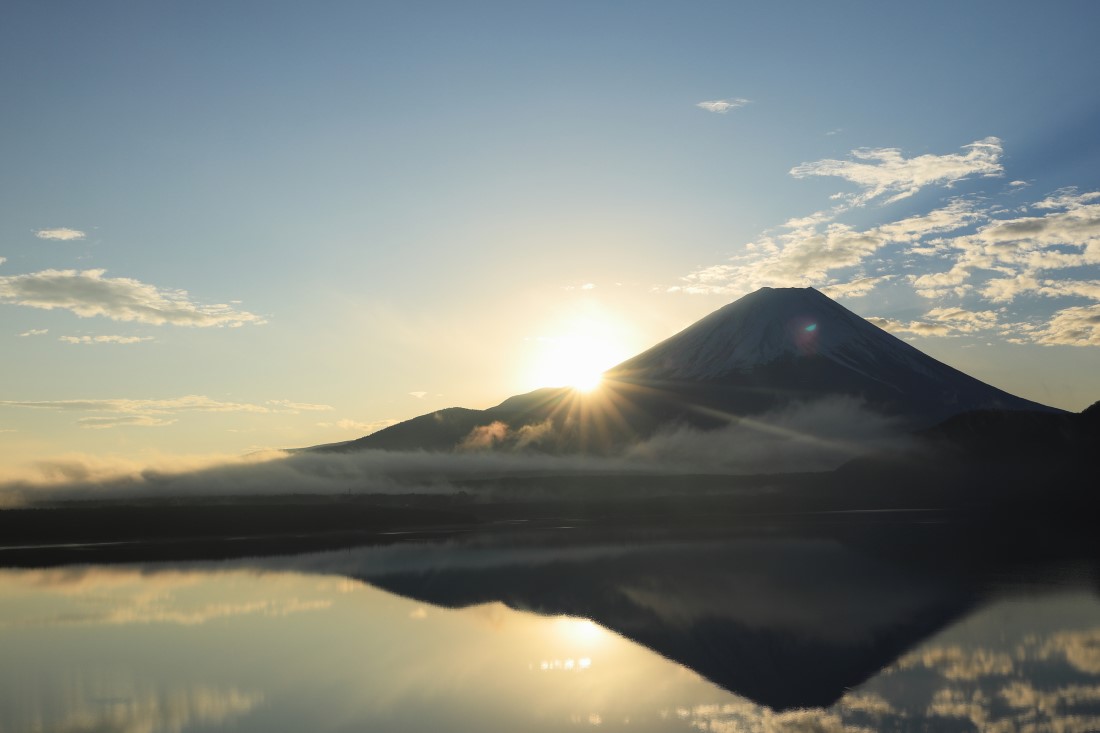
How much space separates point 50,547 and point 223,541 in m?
23.9

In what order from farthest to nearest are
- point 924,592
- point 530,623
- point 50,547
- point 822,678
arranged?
point 50,547 < point 924,592 < point 530,623 < point 822,678

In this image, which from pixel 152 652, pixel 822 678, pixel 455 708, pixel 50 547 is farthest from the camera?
pixel 50 547

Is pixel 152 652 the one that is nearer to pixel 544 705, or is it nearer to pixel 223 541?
pixel 544 705

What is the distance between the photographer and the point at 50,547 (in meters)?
136

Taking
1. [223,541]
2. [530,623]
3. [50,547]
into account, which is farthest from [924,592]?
[50,547]

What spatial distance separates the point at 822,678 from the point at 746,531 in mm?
124523

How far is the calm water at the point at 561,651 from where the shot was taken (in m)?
31.8

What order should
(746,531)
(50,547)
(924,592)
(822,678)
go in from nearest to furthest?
(822,678), (924,592), (50,547), (746,531)

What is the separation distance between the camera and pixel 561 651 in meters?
44.9

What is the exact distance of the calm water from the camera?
31766mm

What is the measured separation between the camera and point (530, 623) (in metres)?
53.7

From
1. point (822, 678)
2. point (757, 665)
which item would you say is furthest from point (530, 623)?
point (822, 678)

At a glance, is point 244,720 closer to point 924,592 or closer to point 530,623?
point 530,623

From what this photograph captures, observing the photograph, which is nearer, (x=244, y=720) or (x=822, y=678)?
(x=244, y=720)
